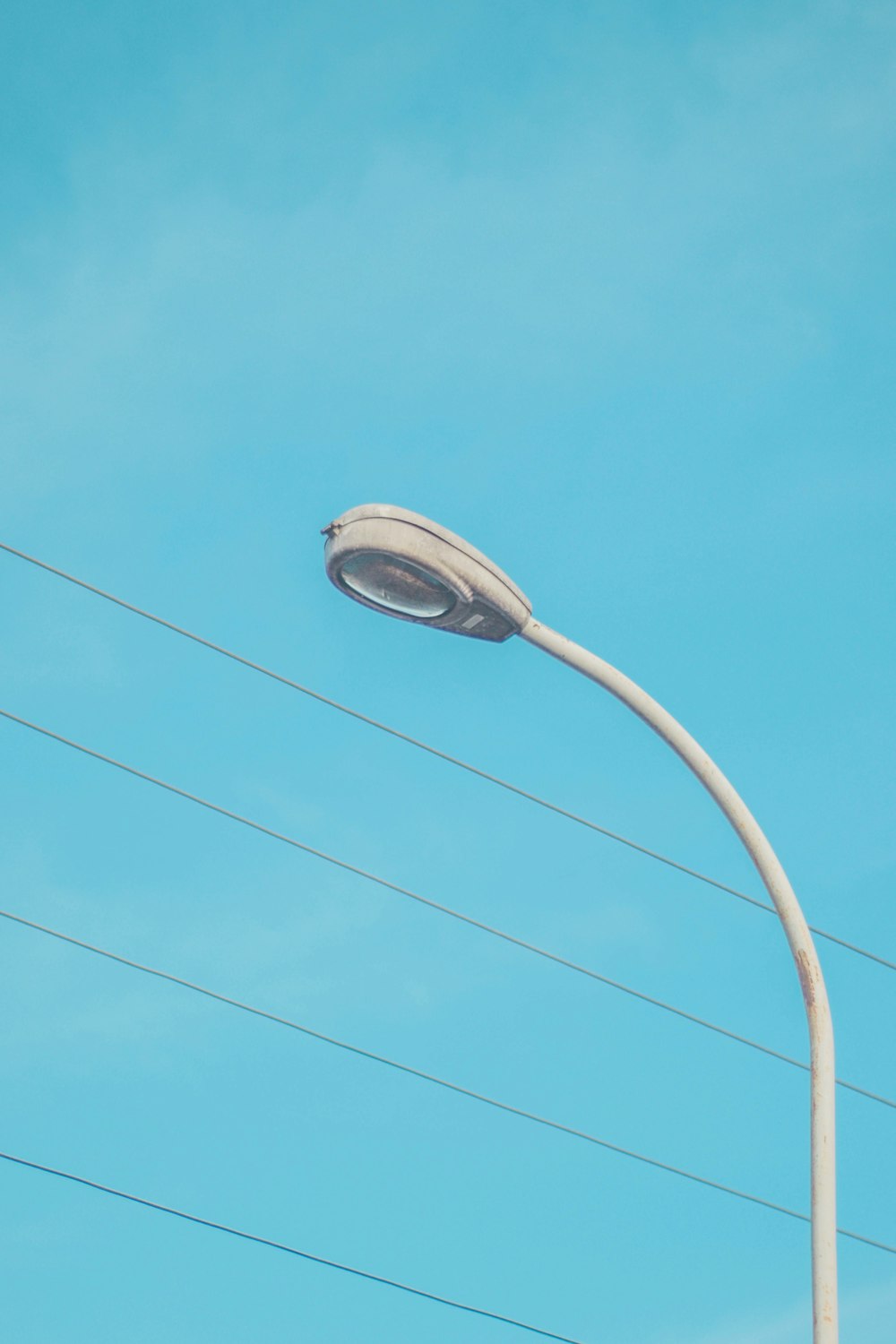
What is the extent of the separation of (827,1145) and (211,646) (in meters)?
4.43

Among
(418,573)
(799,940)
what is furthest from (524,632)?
(799,940)

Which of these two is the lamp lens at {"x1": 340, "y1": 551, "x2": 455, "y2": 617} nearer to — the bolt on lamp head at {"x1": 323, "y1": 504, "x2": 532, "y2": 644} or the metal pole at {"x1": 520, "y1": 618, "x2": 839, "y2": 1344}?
the bolt on lamp head at {"x1": 323, "y1": 504, "x2": 532, "y2": 644}

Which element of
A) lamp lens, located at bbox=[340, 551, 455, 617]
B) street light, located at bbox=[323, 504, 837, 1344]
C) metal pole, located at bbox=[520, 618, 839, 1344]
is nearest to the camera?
metal pole, located at bbox=[520, 618, 839, 1344]

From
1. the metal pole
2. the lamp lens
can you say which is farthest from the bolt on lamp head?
the metal pole

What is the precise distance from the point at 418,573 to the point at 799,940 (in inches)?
89.1

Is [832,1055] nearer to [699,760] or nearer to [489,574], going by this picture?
[699,760]

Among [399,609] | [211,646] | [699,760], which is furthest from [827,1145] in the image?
[211,646]

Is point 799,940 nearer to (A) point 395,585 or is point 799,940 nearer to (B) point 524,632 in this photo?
(B) point 524,632

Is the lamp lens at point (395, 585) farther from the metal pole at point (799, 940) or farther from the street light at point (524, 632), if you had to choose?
the metal pole at point (799, 940)

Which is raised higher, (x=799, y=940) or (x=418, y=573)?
(x=418, y=573)

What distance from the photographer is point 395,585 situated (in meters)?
6.67

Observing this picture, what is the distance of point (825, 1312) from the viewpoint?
6168 millimetres

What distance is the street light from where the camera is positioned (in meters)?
6.41

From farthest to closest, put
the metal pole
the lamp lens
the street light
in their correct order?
1. the lamp lens
2. the street light
3. the metal pole
